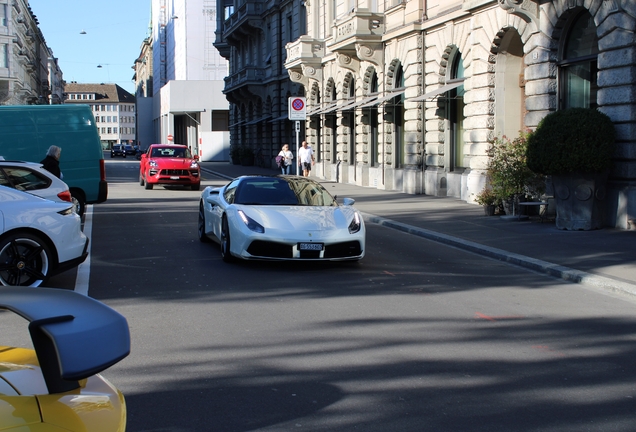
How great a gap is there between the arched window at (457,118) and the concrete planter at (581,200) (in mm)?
8670

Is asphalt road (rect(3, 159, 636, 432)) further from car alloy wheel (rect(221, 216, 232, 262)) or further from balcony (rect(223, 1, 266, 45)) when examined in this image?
balcony (rect(223, 1, 266, 45))

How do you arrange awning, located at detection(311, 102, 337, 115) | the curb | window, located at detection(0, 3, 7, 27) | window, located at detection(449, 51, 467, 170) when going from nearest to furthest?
the curb
window, located at detection(449, 51, 467, 170)
awning, located at detection(311, 102, 337, 115)
window, located at detection(0, 3, 7, 27)

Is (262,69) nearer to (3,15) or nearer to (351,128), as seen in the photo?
(351,128)

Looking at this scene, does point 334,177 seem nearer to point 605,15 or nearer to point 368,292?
point 605,15

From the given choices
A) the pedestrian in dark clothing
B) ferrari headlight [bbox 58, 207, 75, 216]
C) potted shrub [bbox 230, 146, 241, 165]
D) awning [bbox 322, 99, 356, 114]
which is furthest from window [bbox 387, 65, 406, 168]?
potted shrub [bbox 230, 146, 241, 165]

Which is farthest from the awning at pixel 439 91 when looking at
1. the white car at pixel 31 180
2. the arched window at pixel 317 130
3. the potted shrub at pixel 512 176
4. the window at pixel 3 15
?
the window at pixel 3 15

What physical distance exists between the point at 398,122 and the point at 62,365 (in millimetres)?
27332

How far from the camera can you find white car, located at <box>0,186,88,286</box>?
8.73m

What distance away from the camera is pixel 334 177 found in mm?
36562

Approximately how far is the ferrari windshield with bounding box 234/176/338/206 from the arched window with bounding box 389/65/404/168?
654 inches

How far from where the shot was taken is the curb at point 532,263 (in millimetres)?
9562

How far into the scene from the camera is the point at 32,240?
8867mm

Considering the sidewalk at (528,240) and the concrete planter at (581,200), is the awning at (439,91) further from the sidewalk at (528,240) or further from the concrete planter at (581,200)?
the concrete planter at (581,200)

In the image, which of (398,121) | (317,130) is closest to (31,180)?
(398,121)
